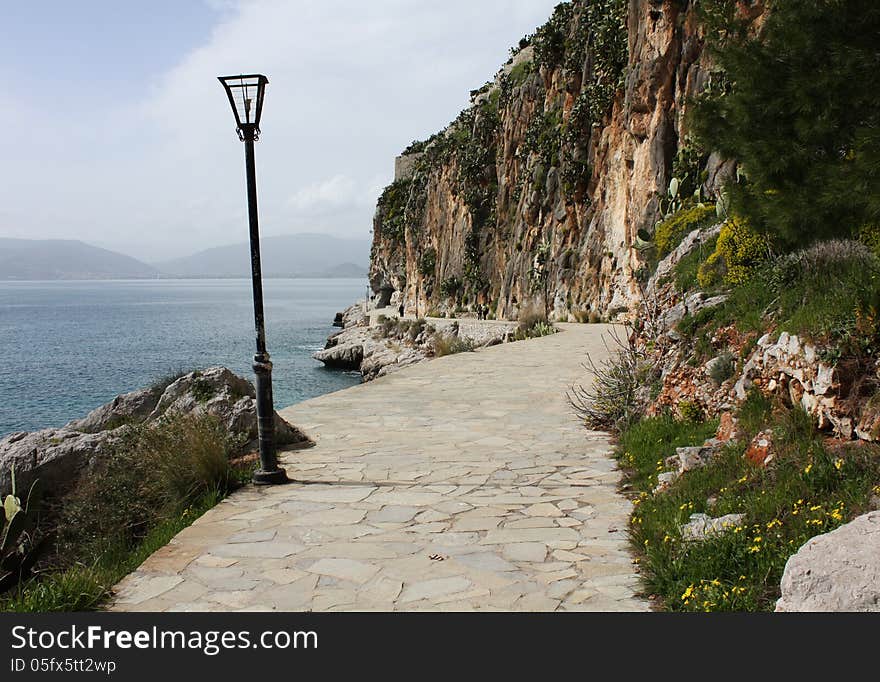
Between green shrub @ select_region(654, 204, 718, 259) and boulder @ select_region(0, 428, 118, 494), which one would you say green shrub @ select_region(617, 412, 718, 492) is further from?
boulder @ select_region(0, 428, 118, 494)

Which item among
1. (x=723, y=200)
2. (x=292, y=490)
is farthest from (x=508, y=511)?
(x=723, y=200)

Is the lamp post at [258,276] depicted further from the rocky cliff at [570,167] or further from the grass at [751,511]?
the rocky cliff at [570,167]

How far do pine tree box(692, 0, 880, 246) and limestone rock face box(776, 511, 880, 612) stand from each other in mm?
3372

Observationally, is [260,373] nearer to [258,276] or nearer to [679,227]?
[258,276]

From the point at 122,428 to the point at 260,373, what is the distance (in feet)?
7.38

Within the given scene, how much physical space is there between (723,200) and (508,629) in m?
8.11

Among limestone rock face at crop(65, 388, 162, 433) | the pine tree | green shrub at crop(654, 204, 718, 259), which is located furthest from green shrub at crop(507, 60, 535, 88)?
the pine tree

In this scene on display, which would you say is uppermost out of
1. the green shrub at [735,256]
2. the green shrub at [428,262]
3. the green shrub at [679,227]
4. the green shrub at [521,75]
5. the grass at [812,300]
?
the green shrub at [521,75]

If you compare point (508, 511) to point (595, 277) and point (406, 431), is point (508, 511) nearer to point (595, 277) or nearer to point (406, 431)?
point (406, 431)

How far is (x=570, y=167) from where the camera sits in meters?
30.6

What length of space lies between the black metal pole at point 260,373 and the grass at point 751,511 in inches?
127

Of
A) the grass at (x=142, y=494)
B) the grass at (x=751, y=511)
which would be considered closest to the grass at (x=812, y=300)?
the grass at (x=751, y=511)

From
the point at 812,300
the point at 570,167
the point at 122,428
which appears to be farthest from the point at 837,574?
the point at 570,167

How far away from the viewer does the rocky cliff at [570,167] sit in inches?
927
